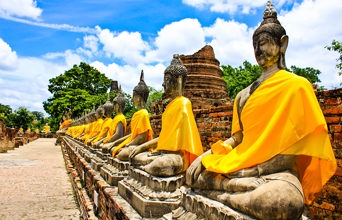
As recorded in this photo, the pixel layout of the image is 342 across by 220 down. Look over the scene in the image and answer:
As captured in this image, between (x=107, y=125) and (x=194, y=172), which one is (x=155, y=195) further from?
(x=107, y=125)

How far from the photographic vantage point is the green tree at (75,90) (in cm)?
3650

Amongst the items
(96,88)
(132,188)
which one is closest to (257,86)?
(132,188)

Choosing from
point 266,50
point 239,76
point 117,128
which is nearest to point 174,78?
point 266,50

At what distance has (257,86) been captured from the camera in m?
2.67

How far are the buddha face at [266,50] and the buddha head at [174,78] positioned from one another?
1499 mm

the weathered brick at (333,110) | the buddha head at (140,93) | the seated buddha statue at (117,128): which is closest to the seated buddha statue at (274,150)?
the weathered brick at (333,110)

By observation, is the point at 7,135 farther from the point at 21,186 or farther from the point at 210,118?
the point at 210,118

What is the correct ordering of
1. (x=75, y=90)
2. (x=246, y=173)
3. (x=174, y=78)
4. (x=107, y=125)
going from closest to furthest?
(x=246, y=173) < (x=174, y=78) < (x=107, y=125) < (x=75, y=90)

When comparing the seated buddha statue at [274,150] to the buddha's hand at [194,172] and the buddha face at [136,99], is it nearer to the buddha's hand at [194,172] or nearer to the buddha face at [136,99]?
the buddha's hand at [194,172]

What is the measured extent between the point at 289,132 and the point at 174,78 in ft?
6.75

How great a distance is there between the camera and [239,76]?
31188 millimetres

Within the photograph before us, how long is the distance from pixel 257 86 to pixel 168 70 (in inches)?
63.0

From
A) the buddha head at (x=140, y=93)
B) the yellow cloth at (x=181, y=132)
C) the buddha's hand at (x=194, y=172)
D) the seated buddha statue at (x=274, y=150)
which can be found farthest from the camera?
the buddha head at (x=140, y=93)

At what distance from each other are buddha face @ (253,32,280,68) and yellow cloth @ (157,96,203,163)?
4.39 ft
